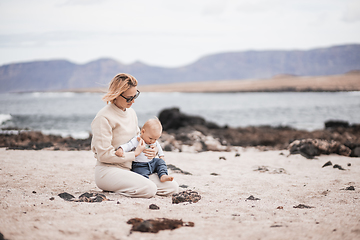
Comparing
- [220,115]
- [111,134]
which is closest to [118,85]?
[111,134]

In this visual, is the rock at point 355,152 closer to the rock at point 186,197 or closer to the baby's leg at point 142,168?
the rock at point 186,197

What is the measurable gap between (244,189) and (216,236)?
8.07 ft

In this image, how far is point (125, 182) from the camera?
4605 mm

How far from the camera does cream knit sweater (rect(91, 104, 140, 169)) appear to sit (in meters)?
4.40

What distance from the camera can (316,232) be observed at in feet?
10.2

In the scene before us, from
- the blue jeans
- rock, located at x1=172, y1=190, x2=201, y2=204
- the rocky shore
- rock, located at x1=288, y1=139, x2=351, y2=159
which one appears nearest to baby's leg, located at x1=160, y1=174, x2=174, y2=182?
the blue jeans

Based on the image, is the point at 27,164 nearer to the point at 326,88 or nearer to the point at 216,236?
the point at 216,236

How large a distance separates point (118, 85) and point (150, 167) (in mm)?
1389

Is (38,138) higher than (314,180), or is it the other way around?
(314,180)

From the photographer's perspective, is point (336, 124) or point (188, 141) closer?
point (188, 141)

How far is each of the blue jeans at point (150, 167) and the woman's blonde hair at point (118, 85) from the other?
3.72 ft

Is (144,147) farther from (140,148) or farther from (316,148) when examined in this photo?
(316,148)

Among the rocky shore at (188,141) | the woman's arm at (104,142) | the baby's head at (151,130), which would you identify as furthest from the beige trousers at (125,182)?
the rocky shore at (188,141)

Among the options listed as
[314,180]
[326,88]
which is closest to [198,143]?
[314,180]
